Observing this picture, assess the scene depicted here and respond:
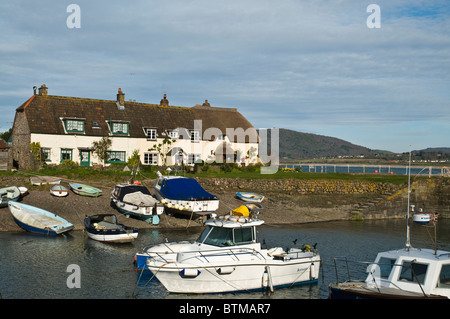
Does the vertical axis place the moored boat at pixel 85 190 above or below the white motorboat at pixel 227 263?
above

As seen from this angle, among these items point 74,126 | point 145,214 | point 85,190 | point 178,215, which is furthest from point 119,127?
point 145,214

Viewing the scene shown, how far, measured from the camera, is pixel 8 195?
34625 mm

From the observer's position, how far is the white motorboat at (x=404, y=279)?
1658 centimetres

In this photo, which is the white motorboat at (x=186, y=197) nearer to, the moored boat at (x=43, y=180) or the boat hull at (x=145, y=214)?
the boat hull at (x=145, y=214)

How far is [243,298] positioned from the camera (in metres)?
20.0

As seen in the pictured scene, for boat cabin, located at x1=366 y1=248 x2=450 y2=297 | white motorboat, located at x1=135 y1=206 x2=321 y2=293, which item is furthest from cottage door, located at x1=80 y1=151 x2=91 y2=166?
boat cabin, located at x1=366 y1=248 x2=450 y2=297

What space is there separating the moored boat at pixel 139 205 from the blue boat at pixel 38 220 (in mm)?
5061

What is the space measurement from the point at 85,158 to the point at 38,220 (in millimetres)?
21013

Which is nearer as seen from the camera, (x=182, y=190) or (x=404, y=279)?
(x=404, y=279)

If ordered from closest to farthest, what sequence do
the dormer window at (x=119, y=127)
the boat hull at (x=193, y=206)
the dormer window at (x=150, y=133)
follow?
1. the boat hull at (x=193, y=206)
2. the dormer window at (x=119, y=127)
3. the dormer window at (x=150, y=133)

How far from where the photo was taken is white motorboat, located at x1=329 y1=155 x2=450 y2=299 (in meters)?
16.6

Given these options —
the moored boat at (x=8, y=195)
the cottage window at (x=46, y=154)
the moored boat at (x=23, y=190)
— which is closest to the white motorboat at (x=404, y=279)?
the moored boat at (x=8, y=195)

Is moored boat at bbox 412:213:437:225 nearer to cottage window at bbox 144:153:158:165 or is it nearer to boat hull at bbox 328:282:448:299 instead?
boat hull at bbox 328:282:448:299

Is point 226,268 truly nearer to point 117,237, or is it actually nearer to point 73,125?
point 117,237
